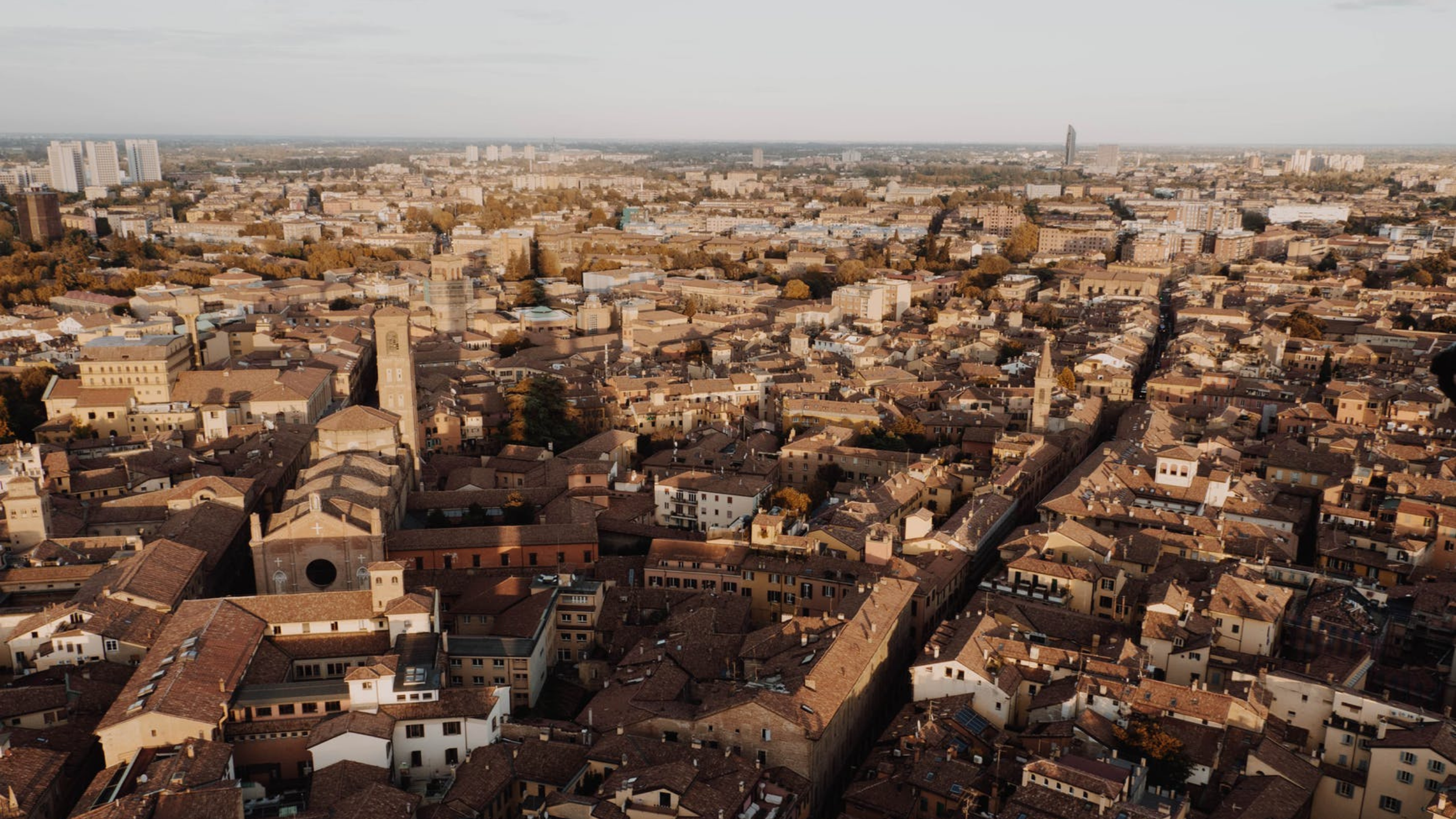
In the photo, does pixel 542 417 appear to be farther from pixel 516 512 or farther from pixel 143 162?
pixel 143 162

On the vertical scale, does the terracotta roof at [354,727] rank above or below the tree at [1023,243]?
below

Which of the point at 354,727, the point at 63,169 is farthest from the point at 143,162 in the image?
the point at 354,727

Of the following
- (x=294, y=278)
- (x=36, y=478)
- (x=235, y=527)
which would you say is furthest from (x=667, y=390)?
(x=294, y=278)

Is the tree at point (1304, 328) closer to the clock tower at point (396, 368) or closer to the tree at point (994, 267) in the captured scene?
the tree at point (994, 267)

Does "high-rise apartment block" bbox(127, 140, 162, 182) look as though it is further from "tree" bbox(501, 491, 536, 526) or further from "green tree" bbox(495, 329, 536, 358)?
"tree" bbox(501, 491, 536, 526)

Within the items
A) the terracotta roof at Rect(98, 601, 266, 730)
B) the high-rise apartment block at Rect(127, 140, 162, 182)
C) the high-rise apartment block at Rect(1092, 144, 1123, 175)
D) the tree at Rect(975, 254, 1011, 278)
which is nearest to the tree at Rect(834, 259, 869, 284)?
the tree at Rect(975, 254, 1011, 278)

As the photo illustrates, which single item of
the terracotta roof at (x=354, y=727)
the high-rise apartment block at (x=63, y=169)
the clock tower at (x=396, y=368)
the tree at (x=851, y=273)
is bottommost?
the terracotta roof at (x=354, y=727)

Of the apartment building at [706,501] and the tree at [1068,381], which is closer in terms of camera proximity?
the apartment building at [706,501]

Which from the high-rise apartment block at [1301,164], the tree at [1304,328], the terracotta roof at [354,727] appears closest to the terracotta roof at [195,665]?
the terracotta roof at [354,727]
